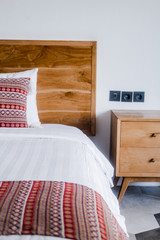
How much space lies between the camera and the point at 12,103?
4.81 ft

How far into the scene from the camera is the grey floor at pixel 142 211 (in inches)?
58.0

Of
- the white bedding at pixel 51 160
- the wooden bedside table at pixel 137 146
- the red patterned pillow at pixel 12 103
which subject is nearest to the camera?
the white bedding at pixel 51 160

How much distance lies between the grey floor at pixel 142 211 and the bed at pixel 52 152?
1.18 ft

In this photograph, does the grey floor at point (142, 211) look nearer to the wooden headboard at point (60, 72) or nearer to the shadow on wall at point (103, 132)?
the shadow on wall at point (103, 132)

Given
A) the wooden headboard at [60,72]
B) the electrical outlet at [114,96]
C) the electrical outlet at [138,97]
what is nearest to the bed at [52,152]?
the wooden headboard at [60,72]

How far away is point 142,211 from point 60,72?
3.93 ft

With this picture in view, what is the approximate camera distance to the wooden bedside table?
160cm

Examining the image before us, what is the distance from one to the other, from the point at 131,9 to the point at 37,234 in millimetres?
1753

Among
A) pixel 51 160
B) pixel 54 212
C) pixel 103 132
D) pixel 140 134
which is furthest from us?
pixel 103 132

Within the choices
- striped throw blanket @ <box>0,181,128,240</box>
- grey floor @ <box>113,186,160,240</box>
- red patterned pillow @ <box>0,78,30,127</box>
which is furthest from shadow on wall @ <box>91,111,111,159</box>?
striped throw blanket @ <box>0,181,128,240</box>

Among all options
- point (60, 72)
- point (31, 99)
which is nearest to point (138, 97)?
point (60, 72)

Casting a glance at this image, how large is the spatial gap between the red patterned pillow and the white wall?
0.56m

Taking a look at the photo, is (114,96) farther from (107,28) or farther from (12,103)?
(12,103)

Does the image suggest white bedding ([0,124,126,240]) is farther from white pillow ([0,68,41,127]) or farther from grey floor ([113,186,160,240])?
grey floor ([113,186,160,240])
